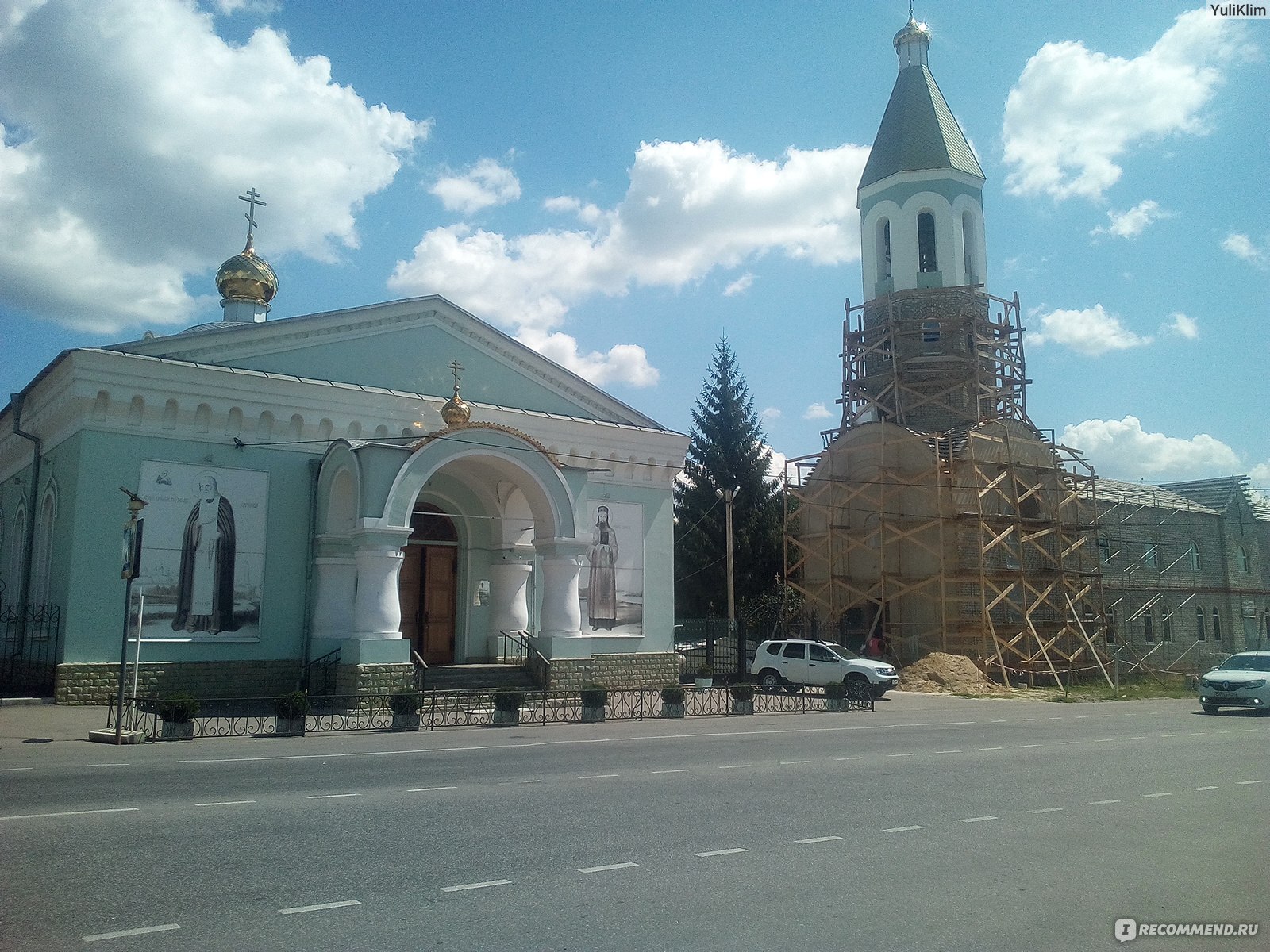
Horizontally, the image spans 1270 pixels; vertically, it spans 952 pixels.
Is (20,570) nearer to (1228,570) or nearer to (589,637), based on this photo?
(589,637)

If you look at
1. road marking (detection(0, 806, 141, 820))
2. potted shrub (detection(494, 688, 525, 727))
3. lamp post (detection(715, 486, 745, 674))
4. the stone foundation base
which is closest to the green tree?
lamp post (detection(715, 486, 745, 674))

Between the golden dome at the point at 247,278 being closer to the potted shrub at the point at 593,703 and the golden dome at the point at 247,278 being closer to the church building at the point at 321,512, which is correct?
the church building at the point at 321,512

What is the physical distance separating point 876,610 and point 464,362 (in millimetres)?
17125

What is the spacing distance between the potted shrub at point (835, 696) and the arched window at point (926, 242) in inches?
779

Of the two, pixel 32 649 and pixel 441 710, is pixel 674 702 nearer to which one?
pixel 441 710

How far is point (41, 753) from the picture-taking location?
A: 12648 millimetres

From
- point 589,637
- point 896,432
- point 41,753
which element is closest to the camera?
point 41,753

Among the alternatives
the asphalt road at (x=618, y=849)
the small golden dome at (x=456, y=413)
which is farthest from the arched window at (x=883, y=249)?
the asphalt road at (x=618, y=849)

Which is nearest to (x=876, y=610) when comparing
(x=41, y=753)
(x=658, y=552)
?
(x=658, y=552)

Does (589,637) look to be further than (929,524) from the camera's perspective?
No

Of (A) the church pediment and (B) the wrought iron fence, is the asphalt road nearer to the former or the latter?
(B) the wrought iron fence

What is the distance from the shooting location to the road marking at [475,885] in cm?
622

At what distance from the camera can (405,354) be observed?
23.2 m

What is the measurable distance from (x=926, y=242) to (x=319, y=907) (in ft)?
116
